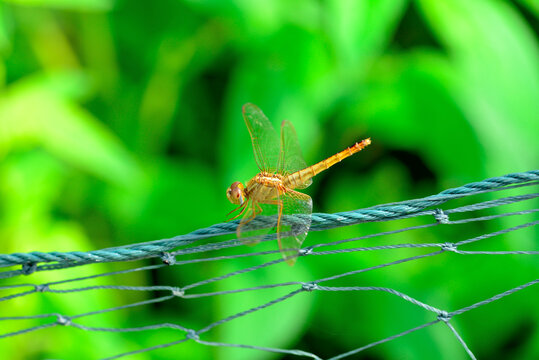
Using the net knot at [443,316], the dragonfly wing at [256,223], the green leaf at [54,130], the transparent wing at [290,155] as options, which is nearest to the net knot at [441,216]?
the net knot at [443,316]

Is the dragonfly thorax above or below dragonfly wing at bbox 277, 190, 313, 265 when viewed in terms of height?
above

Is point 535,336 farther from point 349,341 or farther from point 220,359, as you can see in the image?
point 220,359

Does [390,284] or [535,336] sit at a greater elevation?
[390,284]

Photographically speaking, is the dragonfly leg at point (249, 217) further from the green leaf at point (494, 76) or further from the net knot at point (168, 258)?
the green leaf at point (494, 76)

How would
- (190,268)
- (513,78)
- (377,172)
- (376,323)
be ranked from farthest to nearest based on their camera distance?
(377,172) < (190,268) < (376,323) < (513,78)

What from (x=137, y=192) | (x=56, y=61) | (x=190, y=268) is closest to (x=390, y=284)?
(x=190, y=268)

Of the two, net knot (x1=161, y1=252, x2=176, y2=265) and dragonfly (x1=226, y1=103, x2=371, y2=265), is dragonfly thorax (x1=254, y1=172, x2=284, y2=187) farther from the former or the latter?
net knot (x1=161, y1=252, x2=176, y2=265)

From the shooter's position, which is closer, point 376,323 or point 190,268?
point 376,323

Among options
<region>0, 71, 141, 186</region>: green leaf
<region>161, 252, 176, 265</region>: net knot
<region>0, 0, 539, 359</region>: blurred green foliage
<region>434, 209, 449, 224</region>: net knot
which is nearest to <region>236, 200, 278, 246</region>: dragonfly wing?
<region>161, 252, 176, 265</region>: net knot
